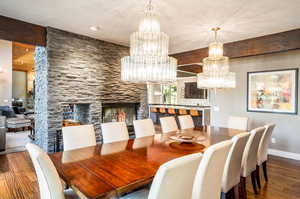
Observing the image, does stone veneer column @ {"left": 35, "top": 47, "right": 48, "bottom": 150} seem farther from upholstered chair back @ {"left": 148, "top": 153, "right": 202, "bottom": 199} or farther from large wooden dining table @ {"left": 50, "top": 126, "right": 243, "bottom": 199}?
upholstered chair back @ {"left": 148, "top": 153, "right": 202, "bottom": 199}

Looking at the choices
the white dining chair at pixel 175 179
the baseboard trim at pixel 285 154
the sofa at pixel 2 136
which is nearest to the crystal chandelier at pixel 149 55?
the white dining chair at pixel 175 179

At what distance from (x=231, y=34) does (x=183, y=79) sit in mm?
5822

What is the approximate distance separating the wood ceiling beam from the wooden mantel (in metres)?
3.89

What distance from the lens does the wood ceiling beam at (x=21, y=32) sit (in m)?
3.32

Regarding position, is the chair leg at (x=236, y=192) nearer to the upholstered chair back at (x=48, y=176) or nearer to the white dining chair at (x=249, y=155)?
the white dining chair at (x=249, y=155)

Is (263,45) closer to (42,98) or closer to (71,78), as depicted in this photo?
(71,78)

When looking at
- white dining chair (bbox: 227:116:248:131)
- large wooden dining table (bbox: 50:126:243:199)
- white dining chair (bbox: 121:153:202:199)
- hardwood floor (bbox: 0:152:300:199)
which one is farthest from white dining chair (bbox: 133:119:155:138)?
white dining chair (bbox: 227:116:248:131)

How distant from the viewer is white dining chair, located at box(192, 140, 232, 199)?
1423 millimetres

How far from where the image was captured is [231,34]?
12.9 ft

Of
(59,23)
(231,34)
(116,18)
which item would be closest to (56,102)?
(59,23)

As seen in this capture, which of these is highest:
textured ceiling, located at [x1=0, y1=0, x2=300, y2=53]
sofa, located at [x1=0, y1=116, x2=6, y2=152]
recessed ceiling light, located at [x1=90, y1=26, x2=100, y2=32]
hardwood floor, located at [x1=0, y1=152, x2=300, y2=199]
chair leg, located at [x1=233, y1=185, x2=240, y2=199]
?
recessed ceiling light, located at [x1=90, y1=26, x2=100, y2=32]

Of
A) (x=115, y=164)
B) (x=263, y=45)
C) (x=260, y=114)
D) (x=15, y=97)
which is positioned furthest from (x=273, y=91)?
(x=15, y=97)

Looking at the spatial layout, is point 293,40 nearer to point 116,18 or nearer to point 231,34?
point 231,34

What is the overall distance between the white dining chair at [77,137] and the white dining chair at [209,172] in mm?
1555
